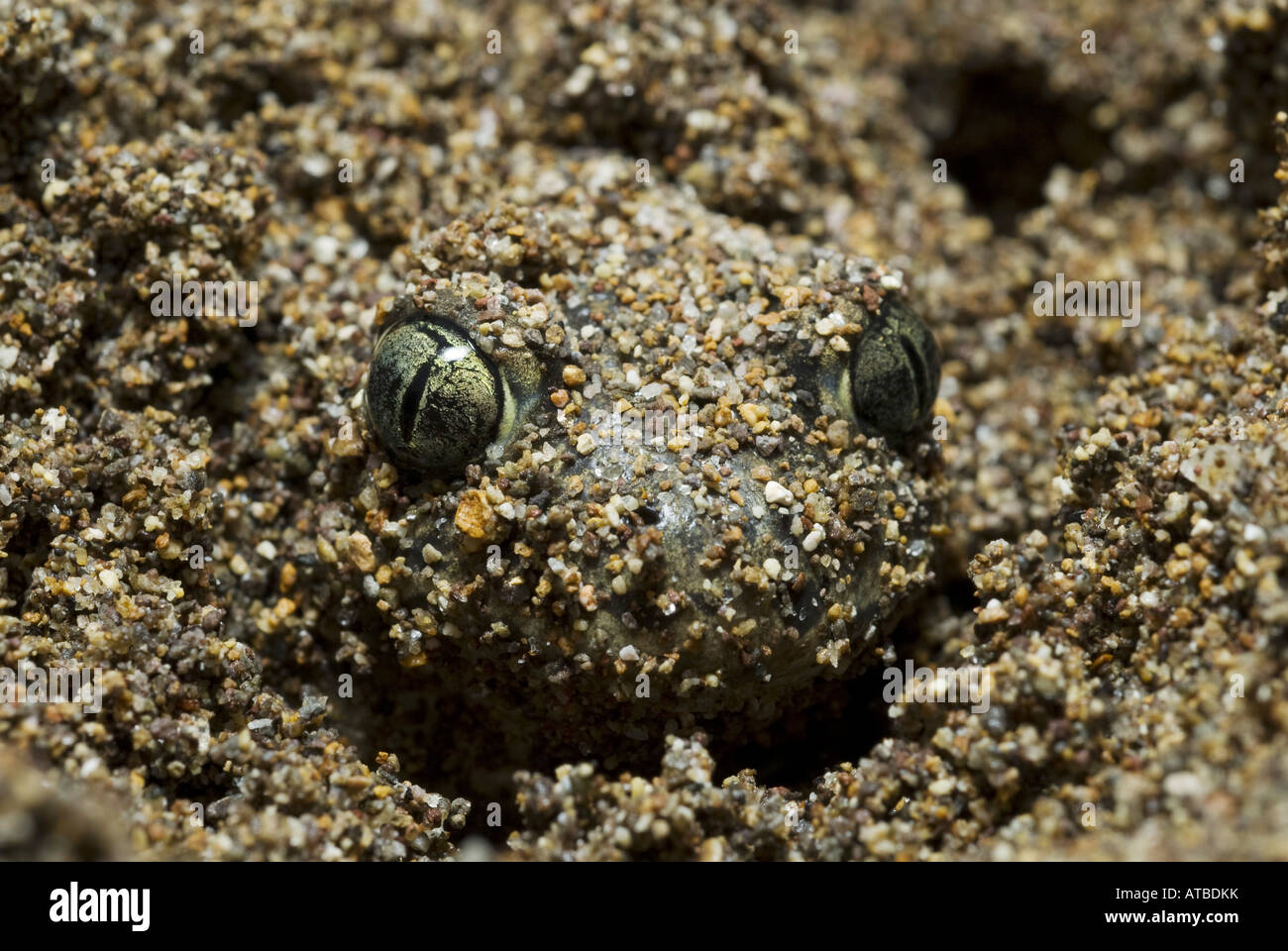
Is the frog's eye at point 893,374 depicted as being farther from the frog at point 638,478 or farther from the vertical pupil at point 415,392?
the vertical pupil at point 415,392

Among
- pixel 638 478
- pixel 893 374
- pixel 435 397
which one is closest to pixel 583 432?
pixel 638 478

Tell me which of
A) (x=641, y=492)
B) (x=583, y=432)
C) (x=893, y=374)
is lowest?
(x=641, y=492)

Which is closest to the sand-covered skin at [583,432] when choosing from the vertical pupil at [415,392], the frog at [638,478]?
the frog at [638,478]

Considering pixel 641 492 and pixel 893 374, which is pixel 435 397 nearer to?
pixel 641 492

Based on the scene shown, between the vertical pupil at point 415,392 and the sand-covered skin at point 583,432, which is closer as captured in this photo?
the sand-covered skin at point 583,432

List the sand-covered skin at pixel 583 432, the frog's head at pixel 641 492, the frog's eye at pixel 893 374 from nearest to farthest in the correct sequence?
the sand-covered skin at pixel 583 432 < the frog's head at pixel 641 492 < the frog's eye at pixel 893 374

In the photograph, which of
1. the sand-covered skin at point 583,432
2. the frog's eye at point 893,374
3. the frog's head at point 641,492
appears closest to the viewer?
the sand-covered skin at point 583,432
